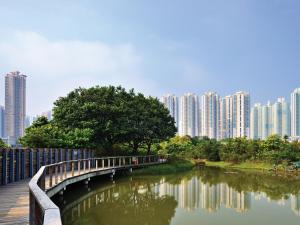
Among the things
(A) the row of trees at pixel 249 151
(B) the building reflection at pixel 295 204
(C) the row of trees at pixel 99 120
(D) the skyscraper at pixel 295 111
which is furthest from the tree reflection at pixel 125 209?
(D) the skyscraper at pixel 295 111

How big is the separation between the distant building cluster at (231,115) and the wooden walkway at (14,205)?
73833 millimetres

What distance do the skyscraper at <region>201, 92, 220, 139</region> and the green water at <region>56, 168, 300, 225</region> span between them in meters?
68.6

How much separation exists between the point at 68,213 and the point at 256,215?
634cm

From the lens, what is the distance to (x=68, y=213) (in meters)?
11.7

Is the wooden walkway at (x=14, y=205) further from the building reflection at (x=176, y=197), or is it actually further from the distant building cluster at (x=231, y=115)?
the distant building cluster at (x=231, y=115)

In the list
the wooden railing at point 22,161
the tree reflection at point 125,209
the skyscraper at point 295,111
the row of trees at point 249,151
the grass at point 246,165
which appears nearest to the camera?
the tree reflection at point 125,209

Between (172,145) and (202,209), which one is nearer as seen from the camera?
(202,209)

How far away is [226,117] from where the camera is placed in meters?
85.6

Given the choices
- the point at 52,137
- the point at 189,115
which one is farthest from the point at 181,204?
the point at 189,115

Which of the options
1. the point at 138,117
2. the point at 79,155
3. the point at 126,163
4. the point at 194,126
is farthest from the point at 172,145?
the point at 194,126

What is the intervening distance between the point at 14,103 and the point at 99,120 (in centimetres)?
6835

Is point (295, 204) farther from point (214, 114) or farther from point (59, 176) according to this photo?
point (214, 114)

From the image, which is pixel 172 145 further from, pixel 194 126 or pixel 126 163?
pixel 194 126

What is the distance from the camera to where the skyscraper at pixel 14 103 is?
84.9m
